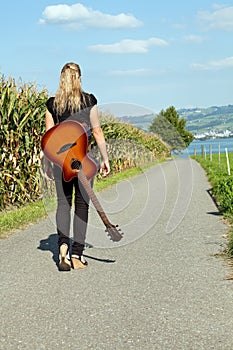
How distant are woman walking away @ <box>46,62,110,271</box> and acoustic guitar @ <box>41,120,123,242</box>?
86 millimetres

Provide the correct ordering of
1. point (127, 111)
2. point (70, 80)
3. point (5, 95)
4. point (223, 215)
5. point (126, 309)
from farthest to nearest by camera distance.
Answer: point (5, 95) < point (223, 215) < point (127, 111) < point (70, 80) < point (126, 309)

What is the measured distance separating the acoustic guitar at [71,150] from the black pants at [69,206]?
10cm

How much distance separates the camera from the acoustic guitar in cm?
666

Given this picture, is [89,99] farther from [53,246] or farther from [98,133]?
[53,246]

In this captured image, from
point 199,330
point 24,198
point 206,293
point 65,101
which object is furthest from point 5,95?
point 199,330

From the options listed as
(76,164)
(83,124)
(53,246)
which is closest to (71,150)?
(76,164)

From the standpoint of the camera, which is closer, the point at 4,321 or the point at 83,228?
the point at 4,321

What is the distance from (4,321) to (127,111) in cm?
348

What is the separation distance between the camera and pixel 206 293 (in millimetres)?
5559

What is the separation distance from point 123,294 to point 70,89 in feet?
7.75

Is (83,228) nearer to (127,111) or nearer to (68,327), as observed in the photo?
(127,111)

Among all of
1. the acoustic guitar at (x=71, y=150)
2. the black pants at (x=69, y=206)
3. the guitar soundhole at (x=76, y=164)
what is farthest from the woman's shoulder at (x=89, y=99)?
the black pants at (x=69, y=206)

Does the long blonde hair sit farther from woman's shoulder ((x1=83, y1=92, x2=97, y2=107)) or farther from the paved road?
the paved road

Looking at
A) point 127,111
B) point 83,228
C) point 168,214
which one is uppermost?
point 127,111
